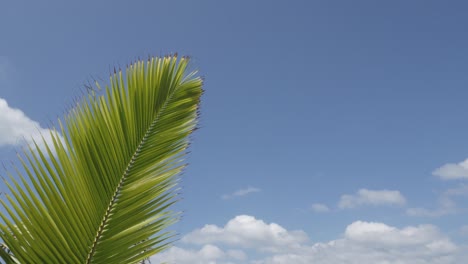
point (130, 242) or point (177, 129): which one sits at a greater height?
point (177, 129)

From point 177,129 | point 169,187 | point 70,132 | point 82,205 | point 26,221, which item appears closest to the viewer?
point 26,221

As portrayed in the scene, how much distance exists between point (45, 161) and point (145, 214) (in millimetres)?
534

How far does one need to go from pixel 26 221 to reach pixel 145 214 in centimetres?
55

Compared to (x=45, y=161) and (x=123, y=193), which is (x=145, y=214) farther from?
(x=45, y=161)

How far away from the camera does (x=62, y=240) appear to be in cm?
208

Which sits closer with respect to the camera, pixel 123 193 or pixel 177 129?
pixel 123 193

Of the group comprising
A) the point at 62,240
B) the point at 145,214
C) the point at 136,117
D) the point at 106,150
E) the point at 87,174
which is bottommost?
the point at 62,240

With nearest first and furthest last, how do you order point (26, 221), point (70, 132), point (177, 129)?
1. point (26, 221)
2. point (70, 132)
3. point (177, 129)

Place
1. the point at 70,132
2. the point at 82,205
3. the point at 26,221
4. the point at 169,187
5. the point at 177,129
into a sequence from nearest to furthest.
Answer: the point at 26,221 → the point at 82,205 → the point at 70,132 → the point at 169,187 → the point at 177,129

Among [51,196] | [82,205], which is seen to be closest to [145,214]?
[82,205]

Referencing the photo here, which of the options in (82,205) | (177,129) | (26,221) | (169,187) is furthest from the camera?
(177,129)

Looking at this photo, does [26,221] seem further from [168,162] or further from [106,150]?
[168,162]

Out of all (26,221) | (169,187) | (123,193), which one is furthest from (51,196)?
(169,187)

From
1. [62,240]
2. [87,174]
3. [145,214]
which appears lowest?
[62,240]
